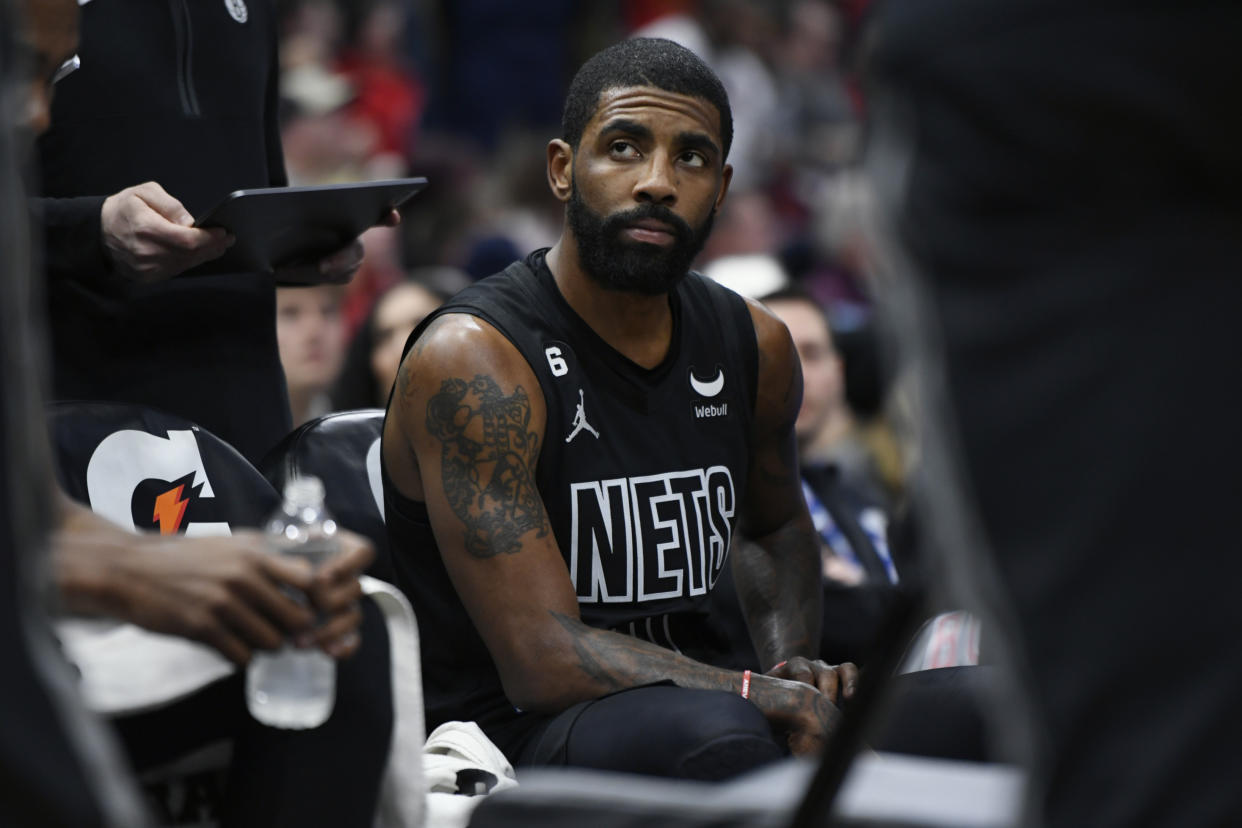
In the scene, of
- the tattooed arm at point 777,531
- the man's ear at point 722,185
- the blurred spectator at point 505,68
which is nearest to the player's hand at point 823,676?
the tattooed arm at point 777,531

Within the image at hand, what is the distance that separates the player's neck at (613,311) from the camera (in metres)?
3.21

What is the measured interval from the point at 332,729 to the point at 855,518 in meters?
2.97

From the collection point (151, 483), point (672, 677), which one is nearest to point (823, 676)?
point (672, 677)

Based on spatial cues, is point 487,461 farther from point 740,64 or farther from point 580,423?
point 740,64

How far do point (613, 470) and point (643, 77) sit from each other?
2.70ft

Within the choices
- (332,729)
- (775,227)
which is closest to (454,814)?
(332,729)

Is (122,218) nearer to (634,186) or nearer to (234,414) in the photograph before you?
(234,414)

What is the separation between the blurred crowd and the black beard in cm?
305

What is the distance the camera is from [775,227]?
10.4 metres

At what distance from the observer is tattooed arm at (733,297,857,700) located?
3418 mm

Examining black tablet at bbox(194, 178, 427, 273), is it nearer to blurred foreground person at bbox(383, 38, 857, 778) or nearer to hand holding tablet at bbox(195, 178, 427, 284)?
hand holding tablet at bbox(195, 178, 427, 284)

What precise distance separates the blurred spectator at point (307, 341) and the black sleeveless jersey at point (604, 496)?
1.84 m

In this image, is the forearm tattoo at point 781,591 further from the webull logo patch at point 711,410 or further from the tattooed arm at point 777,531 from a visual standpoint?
the webull logo patch at point 711,410

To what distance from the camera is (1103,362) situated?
4.57ft
